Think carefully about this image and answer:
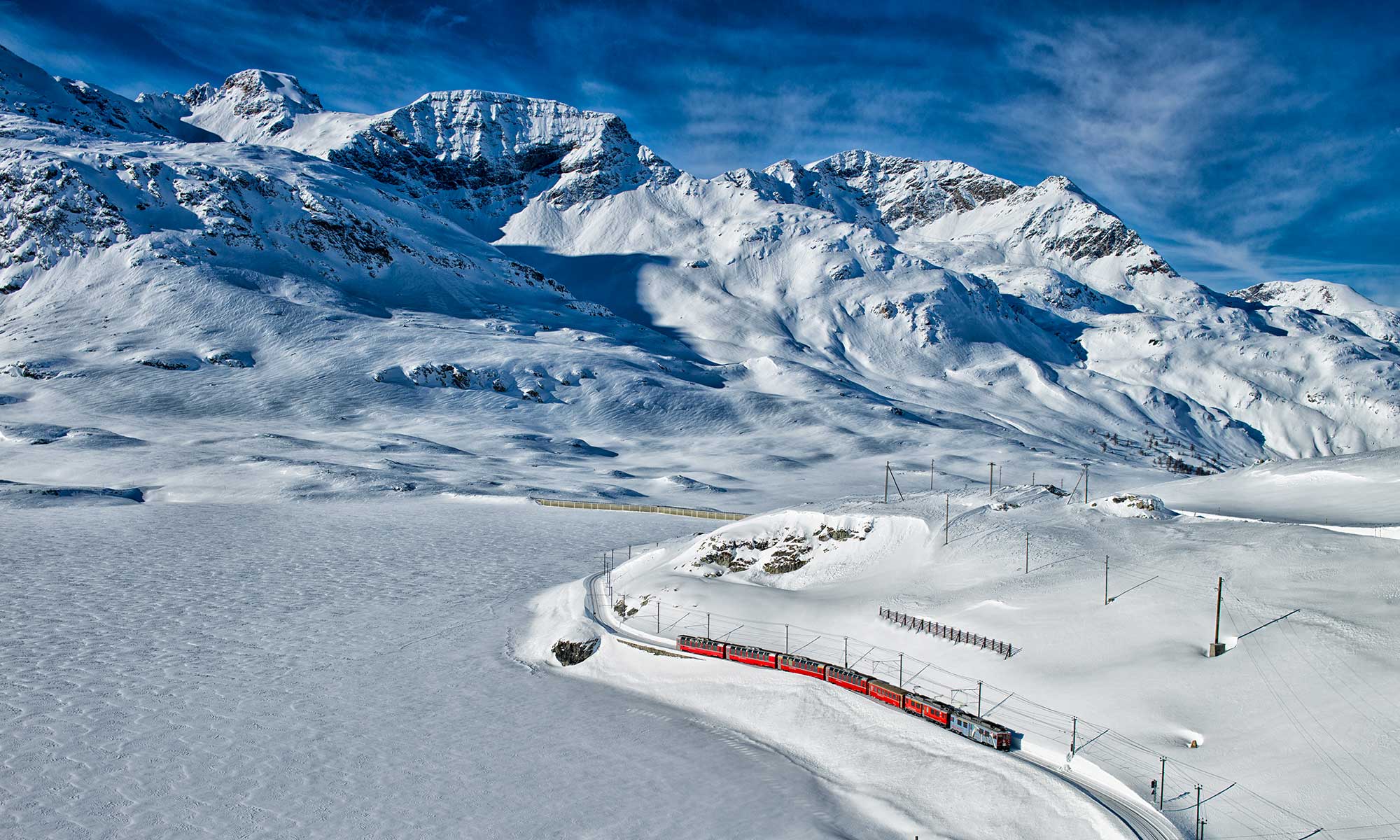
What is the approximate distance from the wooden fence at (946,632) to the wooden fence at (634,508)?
1955 inches

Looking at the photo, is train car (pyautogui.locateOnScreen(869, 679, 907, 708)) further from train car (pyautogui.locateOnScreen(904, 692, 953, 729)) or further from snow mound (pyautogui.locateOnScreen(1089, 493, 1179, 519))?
snow mound (pyautogui.locateOnScreen(1089, 493, 1179, 519))

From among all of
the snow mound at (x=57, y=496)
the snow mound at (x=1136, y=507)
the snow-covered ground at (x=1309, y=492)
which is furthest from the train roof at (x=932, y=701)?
the snow mound at (x=57, y=496)

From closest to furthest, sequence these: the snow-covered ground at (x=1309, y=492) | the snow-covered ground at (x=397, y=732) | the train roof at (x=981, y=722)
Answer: the snow-covered ground at (x=397, y=732) → the train roof at (x=981, y=722) → the snow-covered ground at (x=1309, y=492)

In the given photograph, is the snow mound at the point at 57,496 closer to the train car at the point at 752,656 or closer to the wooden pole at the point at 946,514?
the train car at the point at 752,656

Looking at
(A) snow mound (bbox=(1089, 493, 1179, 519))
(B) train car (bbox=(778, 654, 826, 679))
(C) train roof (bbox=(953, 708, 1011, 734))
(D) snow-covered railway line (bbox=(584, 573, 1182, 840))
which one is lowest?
(D) snow-covered railway line (bbox=(584, 573, 1182, 840))

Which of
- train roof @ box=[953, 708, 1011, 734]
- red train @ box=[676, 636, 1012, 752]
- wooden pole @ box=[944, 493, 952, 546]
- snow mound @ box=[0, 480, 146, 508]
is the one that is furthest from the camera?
snow mound @ box=[0, 480, 146, 508]

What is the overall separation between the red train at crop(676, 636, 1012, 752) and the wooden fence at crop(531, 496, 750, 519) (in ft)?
159

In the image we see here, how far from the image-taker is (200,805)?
88.4ft

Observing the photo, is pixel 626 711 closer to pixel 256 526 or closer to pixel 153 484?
pixel 256 526

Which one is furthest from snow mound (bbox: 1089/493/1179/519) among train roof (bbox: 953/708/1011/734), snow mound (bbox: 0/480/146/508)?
snow mound (bbox: 0/480/146/508)

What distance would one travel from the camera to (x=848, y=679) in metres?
→ 36.4

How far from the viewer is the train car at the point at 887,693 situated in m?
34.0

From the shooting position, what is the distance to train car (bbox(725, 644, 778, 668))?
3900 cm

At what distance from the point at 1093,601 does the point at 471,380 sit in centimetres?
14549
